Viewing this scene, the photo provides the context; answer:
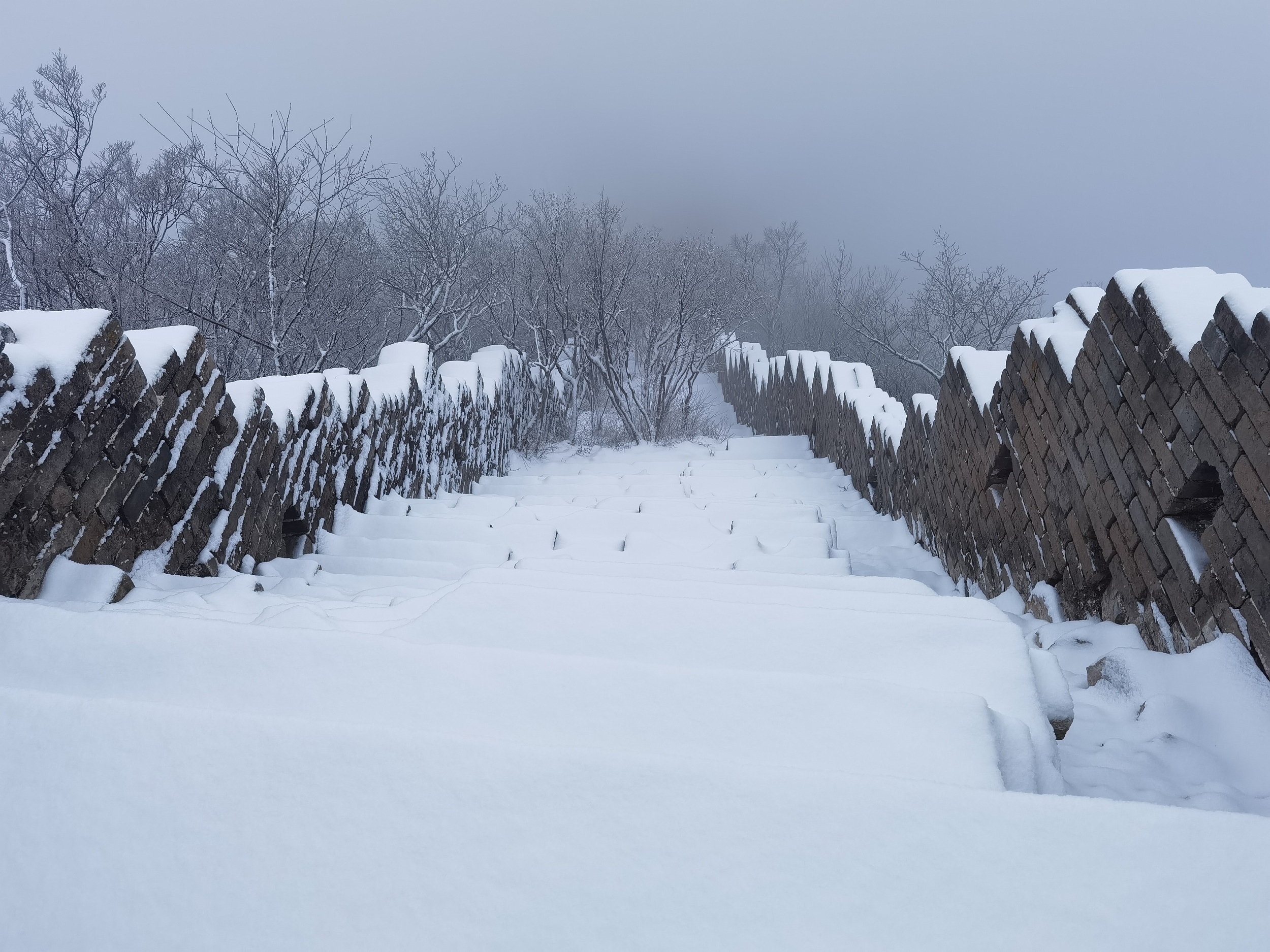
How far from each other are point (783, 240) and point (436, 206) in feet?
91.3

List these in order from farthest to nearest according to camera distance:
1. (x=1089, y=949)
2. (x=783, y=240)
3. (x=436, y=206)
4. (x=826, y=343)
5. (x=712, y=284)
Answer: (x=783, y=240), (x=826, y=343), (x=712, y=284), (x=436, y=206), (x=1089, y=949)

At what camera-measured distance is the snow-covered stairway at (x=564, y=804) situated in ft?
→ 2.80

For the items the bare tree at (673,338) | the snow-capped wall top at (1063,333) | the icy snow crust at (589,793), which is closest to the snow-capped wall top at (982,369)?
the snow-capped wall top at (1063,333)

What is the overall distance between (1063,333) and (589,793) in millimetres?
2738

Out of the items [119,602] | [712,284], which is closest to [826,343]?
[712,284]

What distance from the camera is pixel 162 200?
12125mm

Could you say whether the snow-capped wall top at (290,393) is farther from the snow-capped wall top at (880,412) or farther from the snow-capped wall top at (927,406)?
the snow-capped wall top at (880,412)

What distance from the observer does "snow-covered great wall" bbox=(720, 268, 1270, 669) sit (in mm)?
1710

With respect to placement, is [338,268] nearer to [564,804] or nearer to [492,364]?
[492,364]

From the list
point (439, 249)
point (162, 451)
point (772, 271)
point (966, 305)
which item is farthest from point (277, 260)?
point (772, 271)

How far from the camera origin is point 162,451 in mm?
2422

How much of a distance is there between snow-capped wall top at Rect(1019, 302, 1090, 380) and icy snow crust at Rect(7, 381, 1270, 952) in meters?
1.34

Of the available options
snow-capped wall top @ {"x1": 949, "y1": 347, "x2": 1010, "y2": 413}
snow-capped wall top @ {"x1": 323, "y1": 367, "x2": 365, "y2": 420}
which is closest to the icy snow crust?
snow-capped wall top @ {"x1": 949, "y1": 347, "x2": 1010, "y2": 413}

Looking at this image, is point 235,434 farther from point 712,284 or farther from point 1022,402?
point 712,284
